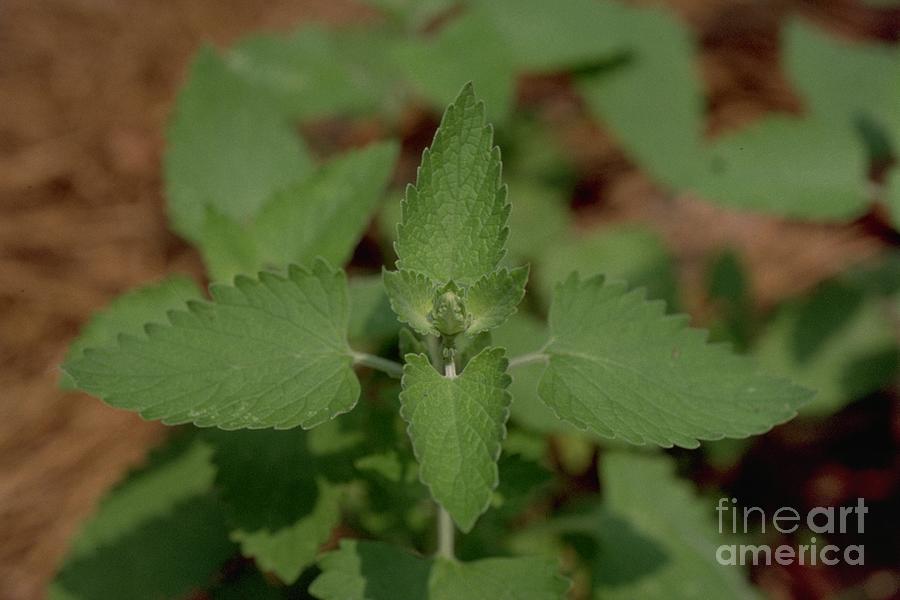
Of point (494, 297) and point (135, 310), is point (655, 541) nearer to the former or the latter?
point (494, 297)

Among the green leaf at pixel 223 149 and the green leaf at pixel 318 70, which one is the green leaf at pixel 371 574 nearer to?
the green leaf at pixel 223 149

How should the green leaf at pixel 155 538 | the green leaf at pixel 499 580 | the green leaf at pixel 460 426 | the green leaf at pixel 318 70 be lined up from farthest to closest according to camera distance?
the green leaf at pixel 318 70, the green leaf at pixel 155 538, the green leaf at pixel 499 580, the green leaf at pixel 460 426

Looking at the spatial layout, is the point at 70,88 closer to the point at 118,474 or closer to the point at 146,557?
the point at 118,474

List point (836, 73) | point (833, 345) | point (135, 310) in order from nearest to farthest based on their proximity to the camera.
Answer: point (135, 310), point (833, 345), point (836, 73)

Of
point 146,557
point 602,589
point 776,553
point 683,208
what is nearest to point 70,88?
point 146,557

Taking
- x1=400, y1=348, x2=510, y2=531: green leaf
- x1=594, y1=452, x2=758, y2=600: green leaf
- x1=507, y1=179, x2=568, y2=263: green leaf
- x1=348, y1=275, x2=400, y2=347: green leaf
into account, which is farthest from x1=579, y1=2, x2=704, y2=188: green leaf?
x1=400, y1=348, x2=510, y2=531: green leaf

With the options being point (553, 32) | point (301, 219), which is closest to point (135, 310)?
point (301, 219)

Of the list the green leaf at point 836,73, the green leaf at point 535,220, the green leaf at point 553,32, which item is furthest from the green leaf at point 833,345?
the green leaf at point 553,32
